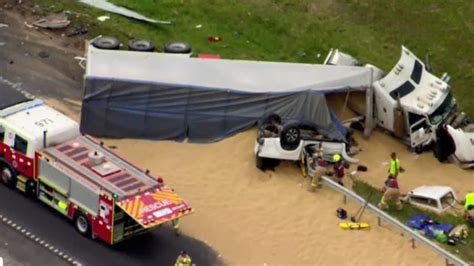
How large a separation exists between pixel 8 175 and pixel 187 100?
6706mm

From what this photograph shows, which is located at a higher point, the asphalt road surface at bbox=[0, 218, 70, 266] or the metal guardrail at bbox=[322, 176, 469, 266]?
the metal guardrail at bbox=[322, 176, 469, 266]

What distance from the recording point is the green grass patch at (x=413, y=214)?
3188cm

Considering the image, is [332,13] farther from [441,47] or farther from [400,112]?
[400,112]

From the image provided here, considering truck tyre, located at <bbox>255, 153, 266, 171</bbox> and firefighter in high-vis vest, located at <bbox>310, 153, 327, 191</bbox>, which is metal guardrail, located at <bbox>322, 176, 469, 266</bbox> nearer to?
firefighter in high-vis vest, located at <bbox>310, 153, 327, 191</bbox>

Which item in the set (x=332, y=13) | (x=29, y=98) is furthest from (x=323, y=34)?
(x=29, y=98)

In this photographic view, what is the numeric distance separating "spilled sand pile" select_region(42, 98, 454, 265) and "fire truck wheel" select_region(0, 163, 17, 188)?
4096mm

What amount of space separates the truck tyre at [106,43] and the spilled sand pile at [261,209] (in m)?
3.26

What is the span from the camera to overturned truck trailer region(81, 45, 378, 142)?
118 ft

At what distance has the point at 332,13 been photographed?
46688mm

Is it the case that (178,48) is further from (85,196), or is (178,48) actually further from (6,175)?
(85,196)

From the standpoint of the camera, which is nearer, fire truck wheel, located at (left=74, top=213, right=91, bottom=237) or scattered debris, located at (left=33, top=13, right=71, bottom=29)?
fire truck wheel, located at (left=74, top=213, right=91, bottom=237)

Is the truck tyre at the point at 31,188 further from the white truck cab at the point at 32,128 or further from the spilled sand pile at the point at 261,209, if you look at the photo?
the spilled sand pile at the point at 261,209

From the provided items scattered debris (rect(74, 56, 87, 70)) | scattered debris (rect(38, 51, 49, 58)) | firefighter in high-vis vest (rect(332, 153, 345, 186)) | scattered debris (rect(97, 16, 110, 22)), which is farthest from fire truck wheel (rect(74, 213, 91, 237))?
scattered debris (rect(97, 16, 110, 22))

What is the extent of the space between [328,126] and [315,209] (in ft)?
12.8
